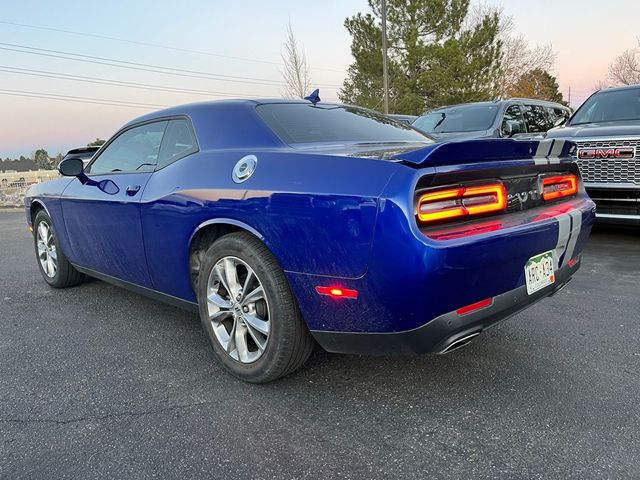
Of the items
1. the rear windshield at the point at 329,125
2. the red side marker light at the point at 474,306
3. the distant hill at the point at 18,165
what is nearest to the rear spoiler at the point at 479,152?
the red side marker light at the point at 474,306

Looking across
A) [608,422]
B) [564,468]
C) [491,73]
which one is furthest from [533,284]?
[491,73]

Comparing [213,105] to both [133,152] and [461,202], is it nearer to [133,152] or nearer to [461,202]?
[133,152]

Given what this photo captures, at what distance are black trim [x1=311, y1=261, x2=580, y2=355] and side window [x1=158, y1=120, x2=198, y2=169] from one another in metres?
1.41

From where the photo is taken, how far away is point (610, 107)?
6551 millimetres

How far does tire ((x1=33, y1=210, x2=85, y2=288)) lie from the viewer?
4.45 meters

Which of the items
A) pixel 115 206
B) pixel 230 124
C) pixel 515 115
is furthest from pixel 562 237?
pixel 515 115

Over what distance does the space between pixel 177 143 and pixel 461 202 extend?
1810mm

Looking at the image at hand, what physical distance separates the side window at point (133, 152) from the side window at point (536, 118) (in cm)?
612

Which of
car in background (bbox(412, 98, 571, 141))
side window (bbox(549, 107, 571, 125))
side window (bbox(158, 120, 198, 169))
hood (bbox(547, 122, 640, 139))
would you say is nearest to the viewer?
side window (bbox(158, 120, 198, 169))

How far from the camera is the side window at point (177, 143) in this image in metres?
2.97

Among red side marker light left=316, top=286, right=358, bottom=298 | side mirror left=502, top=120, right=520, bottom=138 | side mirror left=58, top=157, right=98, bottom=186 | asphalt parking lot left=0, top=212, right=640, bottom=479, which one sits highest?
side mirror left=58, top=157, right=98, bottom=186

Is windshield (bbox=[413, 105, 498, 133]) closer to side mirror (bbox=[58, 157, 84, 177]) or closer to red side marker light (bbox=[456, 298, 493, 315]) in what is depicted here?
side mirror (bbox=[58, 157, 84, 177])

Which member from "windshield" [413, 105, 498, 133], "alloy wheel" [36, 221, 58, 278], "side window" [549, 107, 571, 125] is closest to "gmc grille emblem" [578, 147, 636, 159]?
"windshield" [413, 105, 498, 133]

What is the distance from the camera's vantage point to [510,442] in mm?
2027
